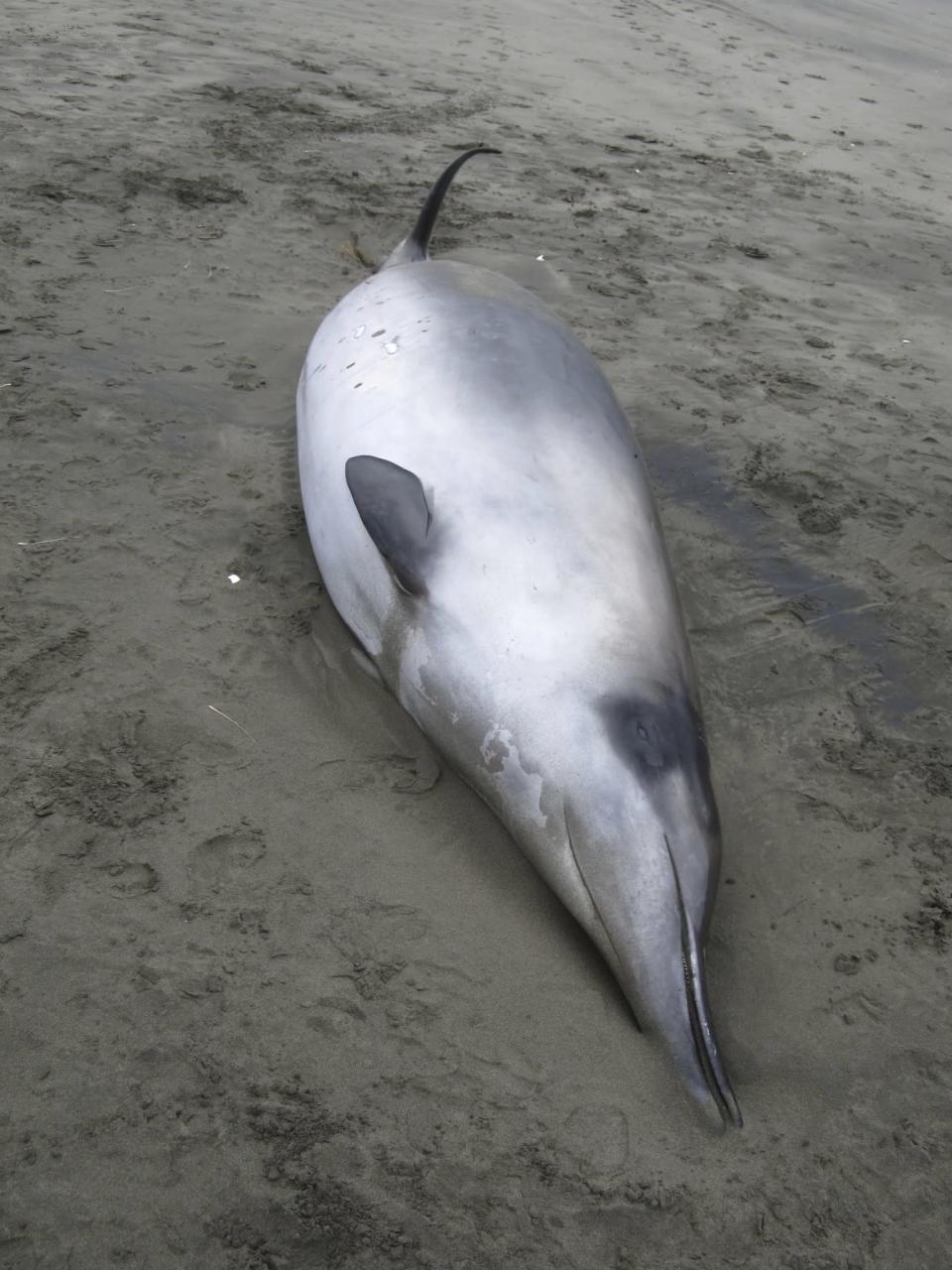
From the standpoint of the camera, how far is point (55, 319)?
6152 mm

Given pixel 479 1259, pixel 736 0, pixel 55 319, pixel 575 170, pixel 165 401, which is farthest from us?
pixel 736 0

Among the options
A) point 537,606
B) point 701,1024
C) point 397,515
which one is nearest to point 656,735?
point 537,606

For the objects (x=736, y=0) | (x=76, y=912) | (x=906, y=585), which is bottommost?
(x=76, y=912)

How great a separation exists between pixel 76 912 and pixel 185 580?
1.70m

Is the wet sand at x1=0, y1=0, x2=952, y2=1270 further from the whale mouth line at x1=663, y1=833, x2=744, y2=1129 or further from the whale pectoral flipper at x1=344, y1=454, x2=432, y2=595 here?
the whale pectoral flipper at x1=344, y1=454, x2=432, y2=595

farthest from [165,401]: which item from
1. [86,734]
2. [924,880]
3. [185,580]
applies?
[924,880]

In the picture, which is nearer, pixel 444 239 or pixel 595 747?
pixel 595 747

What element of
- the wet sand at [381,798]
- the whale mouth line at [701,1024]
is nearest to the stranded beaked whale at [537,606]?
the whale mouth line at [701,1024]

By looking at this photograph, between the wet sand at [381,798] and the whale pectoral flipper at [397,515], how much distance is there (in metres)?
0.54

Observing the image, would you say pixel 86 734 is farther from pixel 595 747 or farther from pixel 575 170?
pixel 575 170

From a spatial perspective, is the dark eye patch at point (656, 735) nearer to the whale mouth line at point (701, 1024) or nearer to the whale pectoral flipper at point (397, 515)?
the whale mouth line at point (701, 1024)

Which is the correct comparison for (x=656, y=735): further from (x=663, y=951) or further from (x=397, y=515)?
(x=397, y=515)

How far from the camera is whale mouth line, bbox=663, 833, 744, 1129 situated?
9.96 ft

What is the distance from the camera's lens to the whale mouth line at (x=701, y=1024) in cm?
304
